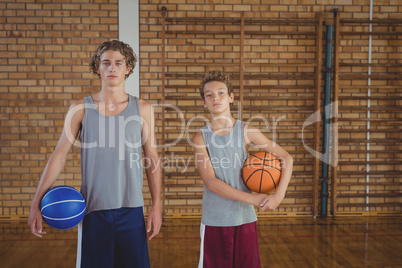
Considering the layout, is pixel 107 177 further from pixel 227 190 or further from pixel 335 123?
pixel 335 123

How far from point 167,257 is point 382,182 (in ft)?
11.5

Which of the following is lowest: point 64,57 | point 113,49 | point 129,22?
point 113,49

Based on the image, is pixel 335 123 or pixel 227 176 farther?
pixel 335 123

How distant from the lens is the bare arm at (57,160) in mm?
1750

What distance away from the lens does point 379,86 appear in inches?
188

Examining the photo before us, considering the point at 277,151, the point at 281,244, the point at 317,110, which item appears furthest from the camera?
the point at 317,110

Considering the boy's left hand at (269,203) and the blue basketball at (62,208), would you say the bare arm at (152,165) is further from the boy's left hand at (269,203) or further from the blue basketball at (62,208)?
the boy's left hand at (269,203)

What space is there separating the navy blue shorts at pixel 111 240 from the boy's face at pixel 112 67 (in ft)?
2.45

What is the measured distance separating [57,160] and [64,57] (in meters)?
3.32

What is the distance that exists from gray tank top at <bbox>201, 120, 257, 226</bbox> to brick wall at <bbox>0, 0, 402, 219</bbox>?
2.74m

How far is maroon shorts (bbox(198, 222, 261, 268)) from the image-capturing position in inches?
76.2

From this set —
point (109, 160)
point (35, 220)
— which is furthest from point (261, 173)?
point (35, 220)

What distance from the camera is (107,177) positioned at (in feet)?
5.82

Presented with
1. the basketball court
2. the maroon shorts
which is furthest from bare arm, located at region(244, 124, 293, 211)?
the basketball court
